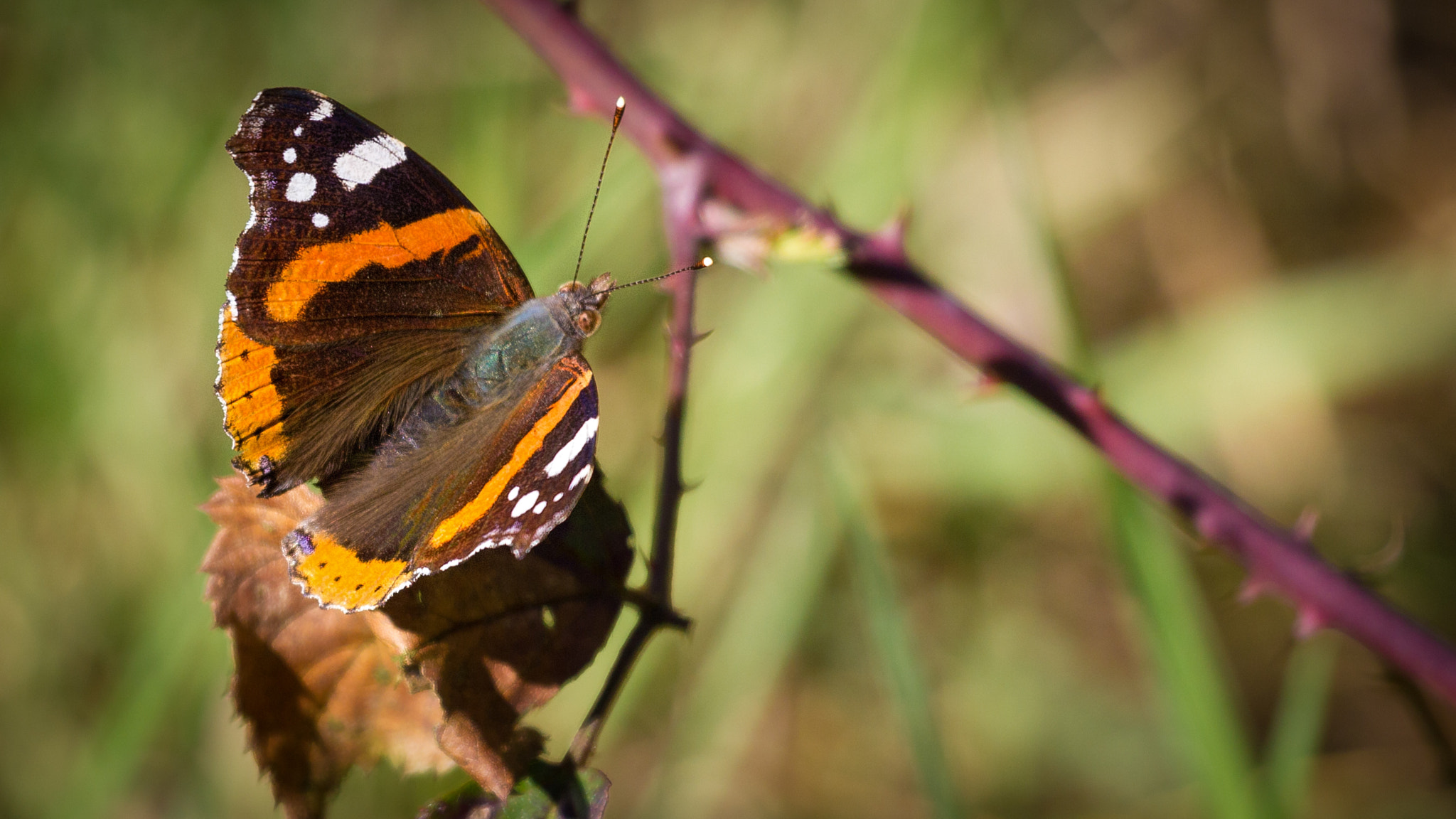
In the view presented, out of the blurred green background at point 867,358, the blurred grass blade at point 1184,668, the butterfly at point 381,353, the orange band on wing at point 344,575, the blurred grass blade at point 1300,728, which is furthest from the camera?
the blurred green background at point 867,358

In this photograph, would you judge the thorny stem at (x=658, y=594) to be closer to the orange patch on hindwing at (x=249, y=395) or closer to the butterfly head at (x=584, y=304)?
the butterfly head at (x=584, y=304)

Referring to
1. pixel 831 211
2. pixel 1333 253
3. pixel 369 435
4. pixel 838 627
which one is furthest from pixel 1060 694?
pixel 369 435

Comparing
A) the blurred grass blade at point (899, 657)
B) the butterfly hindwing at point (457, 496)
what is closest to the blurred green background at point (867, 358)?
the blurred grass blade at point (899, 657)

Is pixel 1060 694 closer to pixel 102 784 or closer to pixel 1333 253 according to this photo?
pixel 1333 253

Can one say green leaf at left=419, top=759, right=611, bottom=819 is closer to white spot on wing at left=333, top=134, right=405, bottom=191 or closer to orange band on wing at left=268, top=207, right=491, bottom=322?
orange band on wing at left=268, top=207, right=491, bottom=322

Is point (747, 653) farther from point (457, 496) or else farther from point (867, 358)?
point (457, 496)

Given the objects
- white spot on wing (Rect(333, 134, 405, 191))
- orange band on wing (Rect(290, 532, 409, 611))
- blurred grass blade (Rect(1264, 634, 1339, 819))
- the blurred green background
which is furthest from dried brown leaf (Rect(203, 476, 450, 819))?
blurred grass blade (Rect(1264, 634, 1339, 819))

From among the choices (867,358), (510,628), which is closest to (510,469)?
(510,628)
